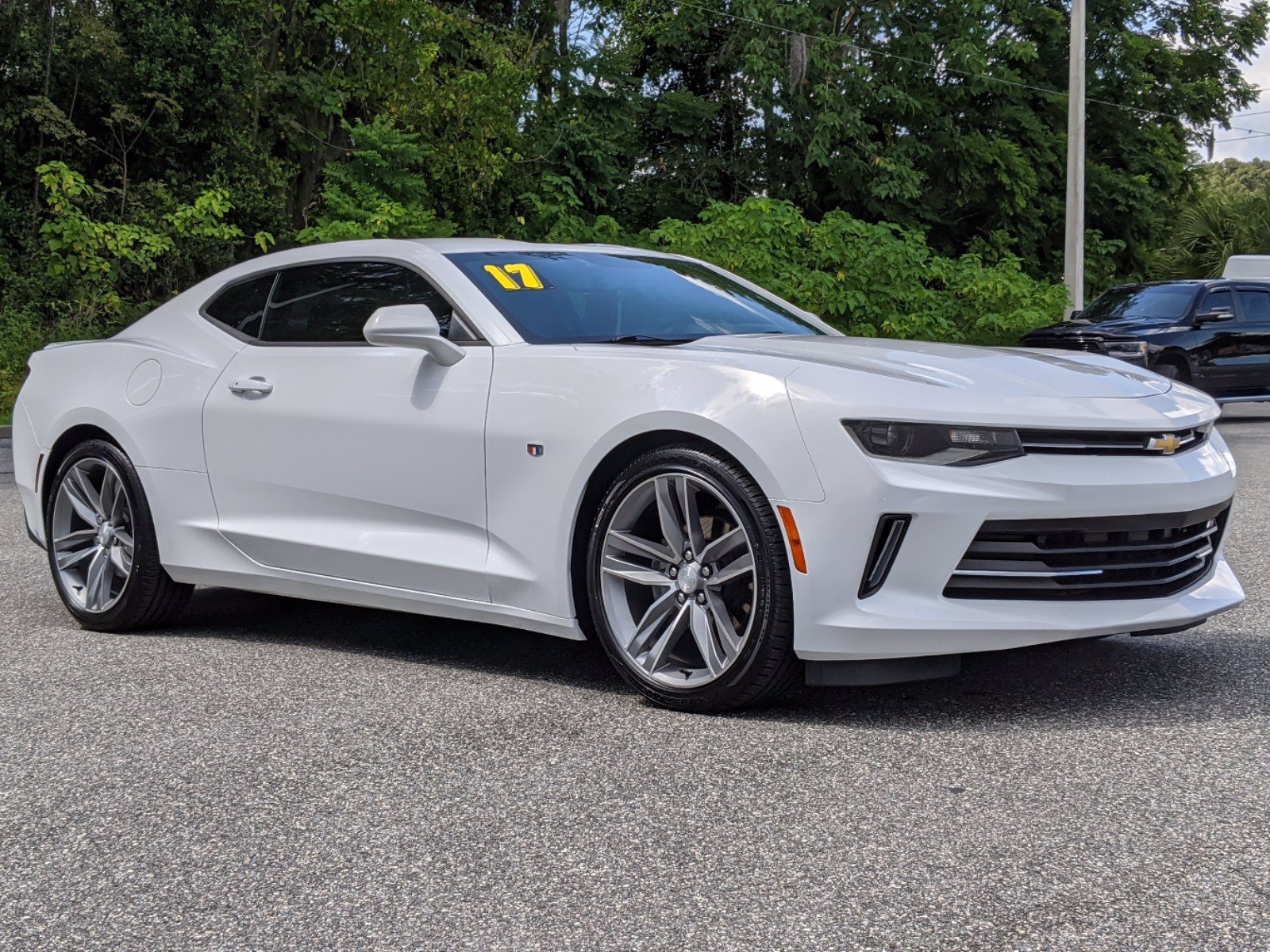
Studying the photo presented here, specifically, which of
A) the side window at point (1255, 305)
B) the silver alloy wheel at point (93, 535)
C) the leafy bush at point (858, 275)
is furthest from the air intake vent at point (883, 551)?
the side window at point (1255, 305)

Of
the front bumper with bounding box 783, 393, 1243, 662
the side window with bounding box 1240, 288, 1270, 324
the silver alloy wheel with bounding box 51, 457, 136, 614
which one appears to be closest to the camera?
the front bumper with bounding box 783, 393, 1243, 662

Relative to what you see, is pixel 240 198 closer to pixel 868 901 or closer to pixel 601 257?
pixel 601 257

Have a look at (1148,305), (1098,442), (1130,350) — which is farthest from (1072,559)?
(1148,305)

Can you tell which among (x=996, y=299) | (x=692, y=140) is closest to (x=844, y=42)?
(x=692, y=140)

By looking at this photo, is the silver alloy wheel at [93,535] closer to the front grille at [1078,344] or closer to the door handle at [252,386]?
the door handle at [252,386]

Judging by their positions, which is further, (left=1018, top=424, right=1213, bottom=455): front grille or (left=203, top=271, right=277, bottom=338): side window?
(left=203, top=271, right=277, bottom=338): side window

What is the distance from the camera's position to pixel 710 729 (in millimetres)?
4090

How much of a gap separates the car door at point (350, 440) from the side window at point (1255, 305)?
14388 millimetres

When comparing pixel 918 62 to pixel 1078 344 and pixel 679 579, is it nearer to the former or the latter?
pixel 1078 344

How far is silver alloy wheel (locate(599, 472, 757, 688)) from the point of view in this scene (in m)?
4.16

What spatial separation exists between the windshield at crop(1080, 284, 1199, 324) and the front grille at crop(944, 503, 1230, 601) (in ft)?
43.7

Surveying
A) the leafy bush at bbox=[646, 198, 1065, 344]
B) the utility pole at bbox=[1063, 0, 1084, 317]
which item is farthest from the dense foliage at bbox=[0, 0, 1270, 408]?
the utility pole at bbox=[1063, 0, 1084, 317]

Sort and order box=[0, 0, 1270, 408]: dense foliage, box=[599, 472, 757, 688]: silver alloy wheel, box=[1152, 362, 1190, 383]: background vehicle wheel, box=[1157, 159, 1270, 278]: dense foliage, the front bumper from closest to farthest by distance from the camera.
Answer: the front bumper → box=[599, 472, 757, 688]: silver alloy wheel → box=[1152, 362, 1190, 383]: background vehicle wheel → box=[0, 0, 1270, 408]: dense foliage → box=[1157, 159, 1270, 278]: dense foliage

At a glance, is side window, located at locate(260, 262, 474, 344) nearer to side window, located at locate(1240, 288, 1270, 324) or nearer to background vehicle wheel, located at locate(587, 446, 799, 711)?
background vehicle wheel, located at locate(587, 446, 799, 711)
